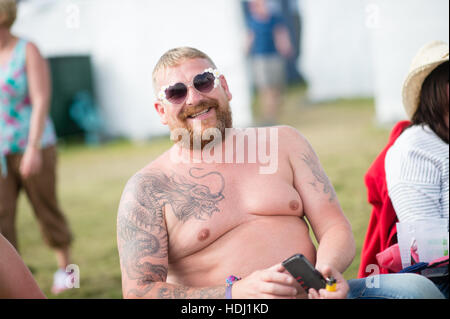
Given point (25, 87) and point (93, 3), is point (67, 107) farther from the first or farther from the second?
point (25, 87)

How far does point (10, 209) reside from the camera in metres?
3.73

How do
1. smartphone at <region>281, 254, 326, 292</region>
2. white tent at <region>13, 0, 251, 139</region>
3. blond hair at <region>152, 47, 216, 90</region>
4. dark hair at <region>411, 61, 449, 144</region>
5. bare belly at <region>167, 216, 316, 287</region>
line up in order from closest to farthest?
1. smartphone at <region>281, 254, 326, 292</region>
2. bare belly at <region>167, 216, 316, 287</region>
3. blond hair at <region>152, 47, 216, 90</region>
4. dark hair at <region>411, 61, 449, 144</region>
5. white tent at <region>13, 0, 251, 139</region>

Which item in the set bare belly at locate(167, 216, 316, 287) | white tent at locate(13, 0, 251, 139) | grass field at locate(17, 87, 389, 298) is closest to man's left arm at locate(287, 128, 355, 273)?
bare belly at locate(167, 216, 316, 287)

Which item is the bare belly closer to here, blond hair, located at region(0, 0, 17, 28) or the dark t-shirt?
blond hair, located at region(0, 0, 17, 28)

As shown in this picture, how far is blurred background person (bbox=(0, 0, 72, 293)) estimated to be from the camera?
3.63 meters

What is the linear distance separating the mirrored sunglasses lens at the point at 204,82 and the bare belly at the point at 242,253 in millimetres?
515

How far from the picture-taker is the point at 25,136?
3.79 metres

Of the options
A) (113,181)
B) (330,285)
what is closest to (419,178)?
(330,285)

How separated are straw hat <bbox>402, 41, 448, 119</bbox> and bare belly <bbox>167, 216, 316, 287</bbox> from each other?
1034mm

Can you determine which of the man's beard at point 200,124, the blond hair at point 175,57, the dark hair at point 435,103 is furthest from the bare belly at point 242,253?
the dark hair at point 435,103

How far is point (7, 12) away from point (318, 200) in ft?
8.17

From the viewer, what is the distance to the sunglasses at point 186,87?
199cm
